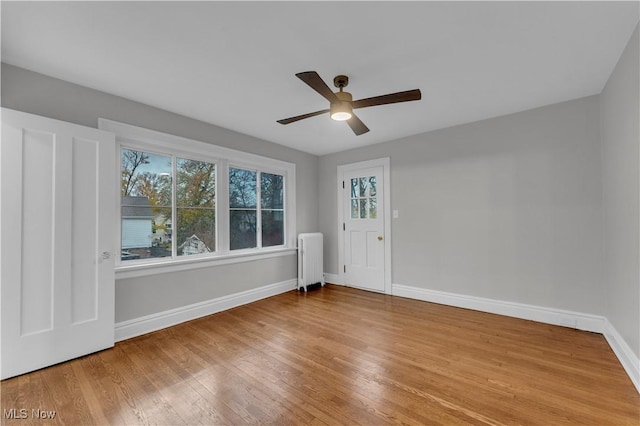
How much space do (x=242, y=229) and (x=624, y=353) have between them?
4.12 metres

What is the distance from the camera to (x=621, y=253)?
7.47 feet

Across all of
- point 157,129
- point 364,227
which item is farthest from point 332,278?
point 157,129

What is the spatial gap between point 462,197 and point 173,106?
148 inches

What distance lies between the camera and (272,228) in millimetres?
4434

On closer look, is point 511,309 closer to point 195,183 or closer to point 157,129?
point 195,183

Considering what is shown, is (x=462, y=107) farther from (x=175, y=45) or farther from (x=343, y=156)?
(x=175, y=45)

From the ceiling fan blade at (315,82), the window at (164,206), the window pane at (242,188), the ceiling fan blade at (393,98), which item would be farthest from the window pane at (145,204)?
the ceiling fan blade at (393,98)

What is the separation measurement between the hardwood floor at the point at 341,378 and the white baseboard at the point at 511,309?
0.12 meters

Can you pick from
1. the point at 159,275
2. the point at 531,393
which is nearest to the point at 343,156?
the point at 159,275

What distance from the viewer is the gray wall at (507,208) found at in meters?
2.85

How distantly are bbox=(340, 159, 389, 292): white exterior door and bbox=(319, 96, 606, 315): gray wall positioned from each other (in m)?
0.22

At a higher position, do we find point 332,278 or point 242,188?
point 242,188

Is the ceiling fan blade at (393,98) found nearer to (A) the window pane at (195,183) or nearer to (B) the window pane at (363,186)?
(A) the window pane at (195,183)

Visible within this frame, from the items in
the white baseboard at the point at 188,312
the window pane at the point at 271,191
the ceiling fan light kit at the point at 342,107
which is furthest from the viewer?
the window pane at the point at 271,191
